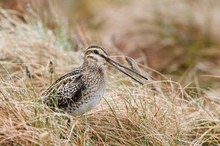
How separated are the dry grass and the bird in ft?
0.34

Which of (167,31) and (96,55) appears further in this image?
(167,31)

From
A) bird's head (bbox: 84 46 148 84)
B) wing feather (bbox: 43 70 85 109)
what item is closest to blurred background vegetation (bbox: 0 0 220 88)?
bird's head (bbox: 84 46 148 84)

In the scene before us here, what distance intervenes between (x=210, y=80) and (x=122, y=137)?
11.6 ft

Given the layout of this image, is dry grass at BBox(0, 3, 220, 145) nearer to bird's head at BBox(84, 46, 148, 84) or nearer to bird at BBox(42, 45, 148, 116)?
bird at BBox(42, 45, 148, 116)

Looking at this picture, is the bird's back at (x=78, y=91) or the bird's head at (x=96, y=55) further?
the bird's head at (x=96, y=55)

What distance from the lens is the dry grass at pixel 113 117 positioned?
5527 mm

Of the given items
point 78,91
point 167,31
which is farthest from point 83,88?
point 167,31

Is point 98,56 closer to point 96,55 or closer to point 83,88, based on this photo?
point 96,55

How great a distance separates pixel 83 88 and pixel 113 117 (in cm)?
32

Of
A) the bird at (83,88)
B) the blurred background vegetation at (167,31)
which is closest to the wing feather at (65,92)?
the bird at (83,88)

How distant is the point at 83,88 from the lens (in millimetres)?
6070

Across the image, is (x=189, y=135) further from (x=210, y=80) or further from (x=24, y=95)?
(x=210, y=80)

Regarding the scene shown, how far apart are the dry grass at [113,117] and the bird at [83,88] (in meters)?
0.10

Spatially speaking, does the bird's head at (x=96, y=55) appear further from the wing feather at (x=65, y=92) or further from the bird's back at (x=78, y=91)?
the wing feather at (x=65, y=92)
